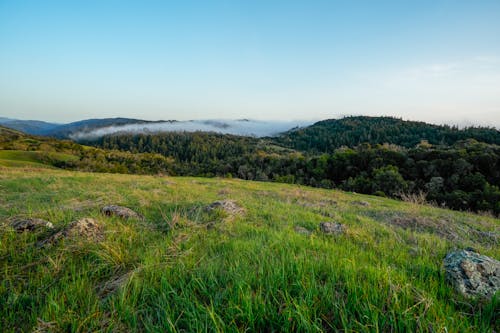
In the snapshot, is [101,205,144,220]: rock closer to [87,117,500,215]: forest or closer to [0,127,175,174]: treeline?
[87,117,500,215]: forest

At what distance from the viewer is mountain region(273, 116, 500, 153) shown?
98438 millimetres

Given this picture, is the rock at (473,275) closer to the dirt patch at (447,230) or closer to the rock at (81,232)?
the dirt patch at (447,230)

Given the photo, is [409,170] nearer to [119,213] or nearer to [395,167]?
[395,167]

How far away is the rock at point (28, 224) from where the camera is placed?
320cm

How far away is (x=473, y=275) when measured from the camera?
2.04 metres

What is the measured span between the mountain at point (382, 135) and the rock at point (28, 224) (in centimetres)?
12284

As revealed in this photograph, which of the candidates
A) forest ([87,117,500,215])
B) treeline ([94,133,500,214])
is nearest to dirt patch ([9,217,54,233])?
forest ([87,117,500,215])

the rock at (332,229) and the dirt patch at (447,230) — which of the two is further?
the dirt patch at (447,230)

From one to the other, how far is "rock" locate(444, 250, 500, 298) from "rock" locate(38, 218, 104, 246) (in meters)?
4.09

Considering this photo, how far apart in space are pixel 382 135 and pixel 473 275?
14968 centimetres

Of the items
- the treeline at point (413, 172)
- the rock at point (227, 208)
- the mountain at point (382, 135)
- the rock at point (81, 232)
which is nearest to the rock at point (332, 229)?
the rock at point (227, 208)

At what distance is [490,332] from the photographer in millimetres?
1408

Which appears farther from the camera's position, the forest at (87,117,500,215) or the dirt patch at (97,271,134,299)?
the forest at (87,117,500,215)

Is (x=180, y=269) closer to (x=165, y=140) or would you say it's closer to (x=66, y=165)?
(x=66, y=165)
